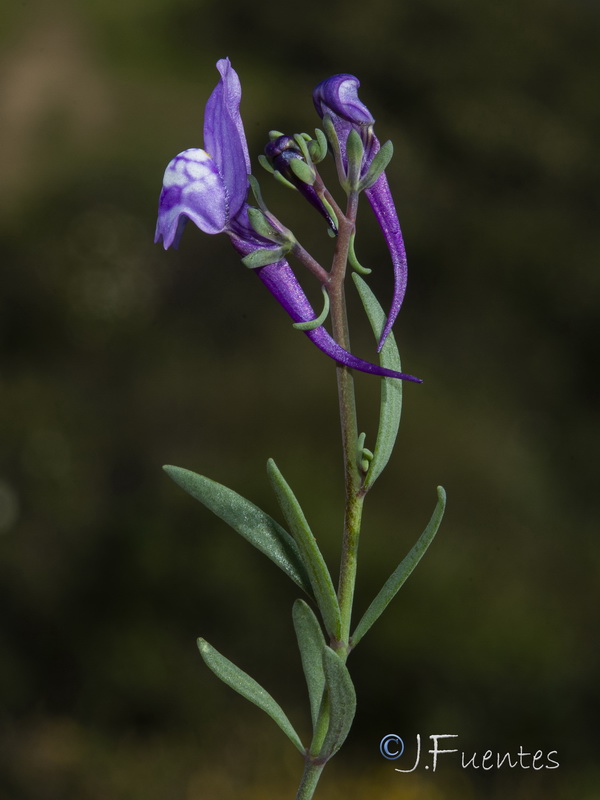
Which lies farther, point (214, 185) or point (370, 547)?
point (370, 547)

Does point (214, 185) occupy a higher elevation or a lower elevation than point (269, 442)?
higher

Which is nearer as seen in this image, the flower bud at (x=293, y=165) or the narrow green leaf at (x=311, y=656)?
the flower bud at (x=293, y=165)

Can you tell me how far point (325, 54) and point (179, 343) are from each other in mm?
690

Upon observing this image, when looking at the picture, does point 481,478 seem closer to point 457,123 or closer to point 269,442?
point 269,442

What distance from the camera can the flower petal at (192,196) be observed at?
22.3 inches

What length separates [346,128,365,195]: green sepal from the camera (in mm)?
560

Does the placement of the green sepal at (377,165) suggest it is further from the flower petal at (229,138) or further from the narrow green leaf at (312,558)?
the narrow green leaf at (312,558)

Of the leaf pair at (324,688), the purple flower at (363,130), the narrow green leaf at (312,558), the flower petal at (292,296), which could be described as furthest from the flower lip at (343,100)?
the leaf pair at (324,688)

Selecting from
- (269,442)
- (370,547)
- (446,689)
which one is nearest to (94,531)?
(269,442)

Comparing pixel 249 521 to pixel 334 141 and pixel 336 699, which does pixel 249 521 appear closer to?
pixel 336 699

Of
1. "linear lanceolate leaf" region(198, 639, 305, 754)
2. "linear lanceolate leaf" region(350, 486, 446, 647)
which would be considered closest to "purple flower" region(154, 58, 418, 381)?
"linear lanceolate leaf" region(350, 486, 446, 647)

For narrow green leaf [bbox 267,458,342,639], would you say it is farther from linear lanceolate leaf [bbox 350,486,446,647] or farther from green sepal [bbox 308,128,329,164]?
green sepal [bbox 308,128,329,164]

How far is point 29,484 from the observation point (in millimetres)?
1473

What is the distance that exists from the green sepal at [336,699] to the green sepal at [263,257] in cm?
25
